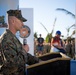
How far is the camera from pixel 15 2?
689 centimetres

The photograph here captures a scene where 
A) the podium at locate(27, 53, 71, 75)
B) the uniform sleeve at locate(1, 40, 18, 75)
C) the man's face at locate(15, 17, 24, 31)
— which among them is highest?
the man's face at locate(15, 17, 24, 31)

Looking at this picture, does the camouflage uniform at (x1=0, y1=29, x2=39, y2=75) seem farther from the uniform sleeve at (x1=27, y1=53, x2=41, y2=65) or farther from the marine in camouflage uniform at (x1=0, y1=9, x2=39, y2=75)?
the uniform sleeve at (x1=27, y1=53, x2=41, y2=65)

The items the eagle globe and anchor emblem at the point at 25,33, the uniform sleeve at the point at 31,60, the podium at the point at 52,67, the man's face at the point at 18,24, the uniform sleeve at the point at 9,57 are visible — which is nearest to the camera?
the uniform sleeve at the point at 9,57

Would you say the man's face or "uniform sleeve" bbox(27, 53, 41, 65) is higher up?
the man's face

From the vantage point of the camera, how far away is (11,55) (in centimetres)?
244

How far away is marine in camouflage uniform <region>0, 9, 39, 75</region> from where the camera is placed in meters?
2.45

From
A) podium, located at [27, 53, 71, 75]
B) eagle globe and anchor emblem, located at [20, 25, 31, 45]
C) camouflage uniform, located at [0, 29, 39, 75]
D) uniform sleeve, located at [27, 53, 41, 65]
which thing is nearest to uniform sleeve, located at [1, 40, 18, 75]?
camouflage uniform, located at [0, 29, 39, 75]

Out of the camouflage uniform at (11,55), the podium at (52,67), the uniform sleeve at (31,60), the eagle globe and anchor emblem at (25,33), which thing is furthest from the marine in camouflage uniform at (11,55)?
the eagle globe and anchor emblem at (25,33)

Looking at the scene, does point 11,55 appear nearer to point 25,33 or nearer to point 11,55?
point 11,55

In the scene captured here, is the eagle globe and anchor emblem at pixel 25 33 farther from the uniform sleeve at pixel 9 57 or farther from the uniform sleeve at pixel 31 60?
the uniform sleeve at pixel 9 57

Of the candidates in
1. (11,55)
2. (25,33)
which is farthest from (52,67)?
(25,33)

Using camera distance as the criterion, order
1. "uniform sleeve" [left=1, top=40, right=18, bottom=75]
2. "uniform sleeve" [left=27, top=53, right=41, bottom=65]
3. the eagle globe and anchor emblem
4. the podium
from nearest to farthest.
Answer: "uniform sleeve" [left=1, top=40, right=18, bottom=75] → the podium → "uniform sleeve" [left=27, top=53, right=41, bottom=65] → the eagle globe and anchor emblem

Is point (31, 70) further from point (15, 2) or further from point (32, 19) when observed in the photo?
point (32, 19)

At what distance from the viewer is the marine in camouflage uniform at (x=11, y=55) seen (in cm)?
245
